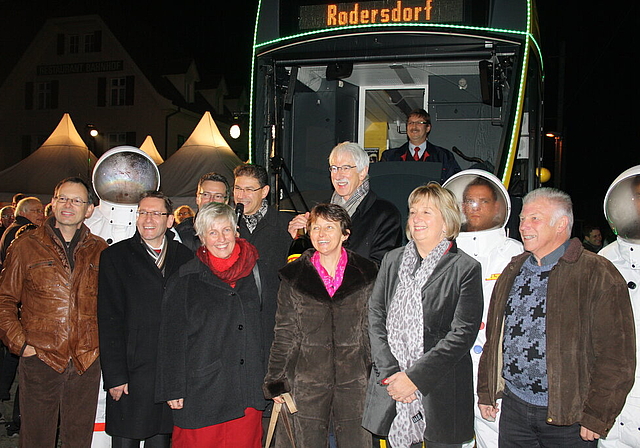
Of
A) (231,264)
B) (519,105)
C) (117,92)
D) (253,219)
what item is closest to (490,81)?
(519,105)

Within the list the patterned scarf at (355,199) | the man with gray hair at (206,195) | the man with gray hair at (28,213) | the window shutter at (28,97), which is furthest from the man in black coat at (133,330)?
the window shutter at (28,97)

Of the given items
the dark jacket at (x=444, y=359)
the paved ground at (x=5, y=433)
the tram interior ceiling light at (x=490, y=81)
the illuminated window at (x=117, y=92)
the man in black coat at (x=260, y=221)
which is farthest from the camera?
the illuminated window at (x=117, y=92)

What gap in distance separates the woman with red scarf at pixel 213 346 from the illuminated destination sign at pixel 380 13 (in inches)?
120

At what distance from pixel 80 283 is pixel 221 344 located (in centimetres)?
119

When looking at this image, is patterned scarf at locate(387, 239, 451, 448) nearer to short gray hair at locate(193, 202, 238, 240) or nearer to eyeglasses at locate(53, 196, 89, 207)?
short gray hair at locate(193, 202, 238, 240)

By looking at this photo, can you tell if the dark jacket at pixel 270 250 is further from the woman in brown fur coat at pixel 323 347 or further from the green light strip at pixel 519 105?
the green light strip at pixel 519 105

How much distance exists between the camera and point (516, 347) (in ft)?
11.0

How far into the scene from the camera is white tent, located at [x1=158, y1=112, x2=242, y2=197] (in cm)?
1717

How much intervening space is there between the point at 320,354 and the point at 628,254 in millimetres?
1999

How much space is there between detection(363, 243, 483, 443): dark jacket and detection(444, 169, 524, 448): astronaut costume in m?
0.43

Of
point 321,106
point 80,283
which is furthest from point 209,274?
point 321,106

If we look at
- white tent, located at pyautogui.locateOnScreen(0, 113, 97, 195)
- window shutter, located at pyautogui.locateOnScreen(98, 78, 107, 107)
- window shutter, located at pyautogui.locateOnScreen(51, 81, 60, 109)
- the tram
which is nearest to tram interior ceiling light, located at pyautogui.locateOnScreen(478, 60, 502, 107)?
the tram

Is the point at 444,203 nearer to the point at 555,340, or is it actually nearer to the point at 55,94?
the point at 555,340

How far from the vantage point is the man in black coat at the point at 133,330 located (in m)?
3.95
